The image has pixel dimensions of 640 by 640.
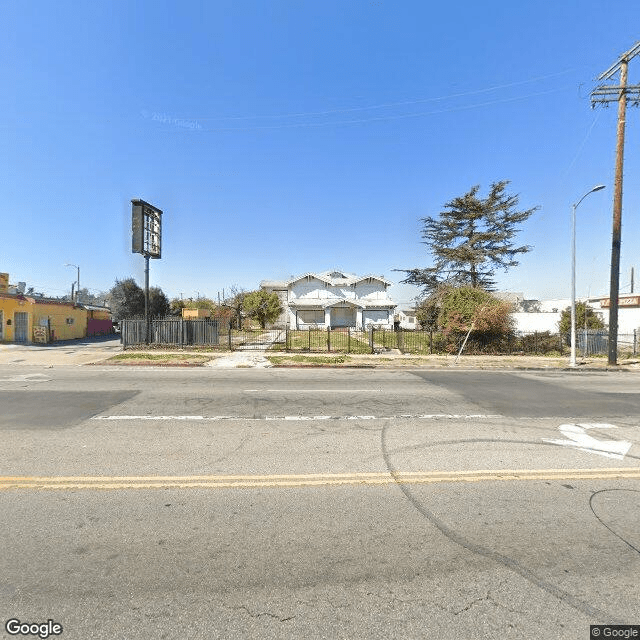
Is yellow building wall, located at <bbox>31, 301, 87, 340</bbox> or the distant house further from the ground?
the distant house

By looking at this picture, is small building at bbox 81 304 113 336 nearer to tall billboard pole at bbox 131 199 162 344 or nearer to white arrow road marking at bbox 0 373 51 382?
tall billboard pole at bbox 131 199 162 344

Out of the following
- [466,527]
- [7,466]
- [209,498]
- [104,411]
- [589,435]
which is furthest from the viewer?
[104,411]

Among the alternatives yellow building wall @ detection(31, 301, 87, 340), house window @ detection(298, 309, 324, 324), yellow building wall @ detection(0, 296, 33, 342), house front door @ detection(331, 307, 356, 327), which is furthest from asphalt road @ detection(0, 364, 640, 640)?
house window @ detection(298, 309, 324, 324)

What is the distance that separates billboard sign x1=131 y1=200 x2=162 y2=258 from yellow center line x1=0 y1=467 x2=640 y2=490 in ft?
60.9

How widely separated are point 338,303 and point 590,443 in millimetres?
35106

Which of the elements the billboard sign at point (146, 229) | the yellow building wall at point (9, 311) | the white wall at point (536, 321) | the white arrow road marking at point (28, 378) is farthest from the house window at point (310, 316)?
the white arrow road marking at point (28, 378)

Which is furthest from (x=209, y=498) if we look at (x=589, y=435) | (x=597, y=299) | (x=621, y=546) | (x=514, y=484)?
(x=597, y=299)

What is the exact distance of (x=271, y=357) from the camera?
55.2ft

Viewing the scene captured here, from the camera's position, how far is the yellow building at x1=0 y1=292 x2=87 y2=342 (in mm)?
22625

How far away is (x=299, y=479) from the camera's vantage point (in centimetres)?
408

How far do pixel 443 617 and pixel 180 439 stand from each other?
4297 millimetres

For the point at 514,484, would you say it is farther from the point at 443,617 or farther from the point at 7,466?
the point at 7,466

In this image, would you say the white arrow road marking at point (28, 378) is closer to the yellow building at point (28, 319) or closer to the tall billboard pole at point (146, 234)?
the tall billboard pole at point (146, 234)

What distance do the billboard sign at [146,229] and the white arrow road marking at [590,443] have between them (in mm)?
20923
